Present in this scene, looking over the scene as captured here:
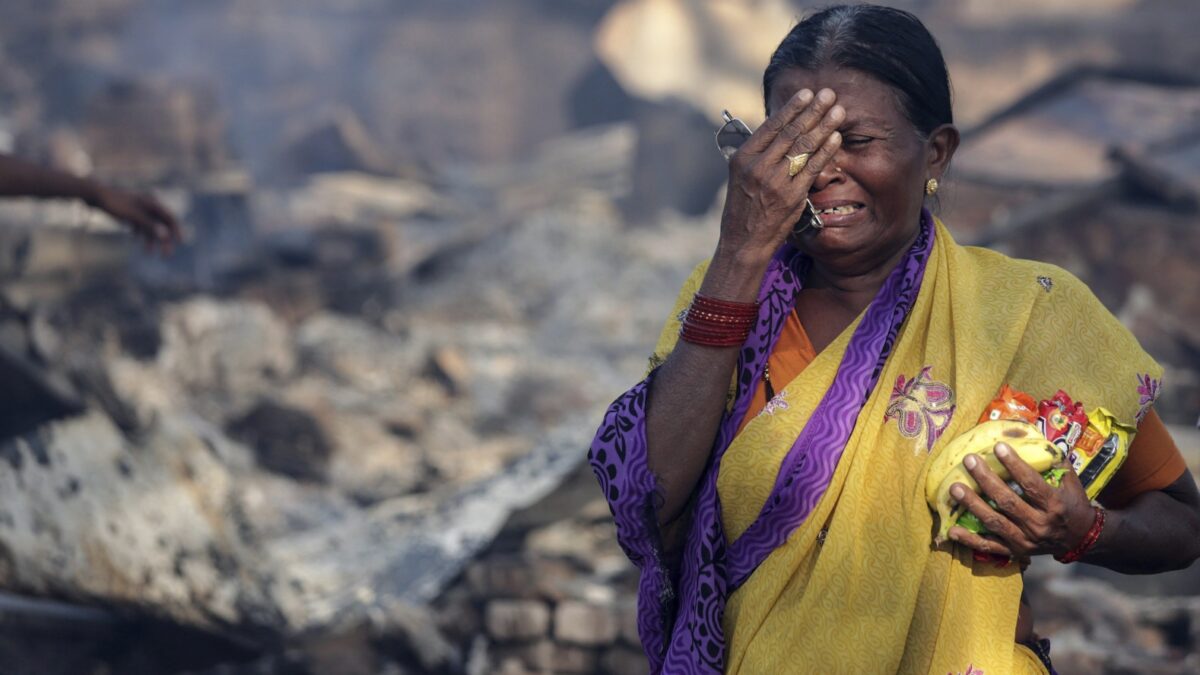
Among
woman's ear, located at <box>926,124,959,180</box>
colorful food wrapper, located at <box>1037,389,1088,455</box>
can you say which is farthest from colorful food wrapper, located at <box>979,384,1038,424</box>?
woman's ear, located at <box>926,124,959,180</box>

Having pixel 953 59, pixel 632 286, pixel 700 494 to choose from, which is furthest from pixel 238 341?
pixel 953 59

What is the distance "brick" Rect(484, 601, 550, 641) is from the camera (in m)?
4.11

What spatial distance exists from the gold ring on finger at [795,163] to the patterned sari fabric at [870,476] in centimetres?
29

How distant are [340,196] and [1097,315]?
13.4m

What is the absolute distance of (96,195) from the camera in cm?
366

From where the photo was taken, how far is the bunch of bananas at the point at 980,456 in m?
1.61

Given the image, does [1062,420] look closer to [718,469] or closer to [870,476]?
[870,476]

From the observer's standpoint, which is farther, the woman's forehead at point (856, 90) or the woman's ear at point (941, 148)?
the woman's ear at point (941, 148)

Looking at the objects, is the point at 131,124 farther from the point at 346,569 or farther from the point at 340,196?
the point at 346,569

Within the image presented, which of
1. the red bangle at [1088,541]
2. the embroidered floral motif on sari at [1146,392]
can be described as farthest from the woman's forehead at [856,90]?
the red bangle at [1088,541]

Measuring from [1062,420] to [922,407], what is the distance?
21 centimetres

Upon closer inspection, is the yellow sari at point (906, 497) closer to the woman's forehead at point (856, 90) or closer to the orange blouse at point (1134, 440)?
the orange blouse at point (1134, 440)

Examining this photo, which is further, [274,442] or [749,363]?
[274,442]

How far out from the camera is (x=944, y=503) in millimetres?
1636
